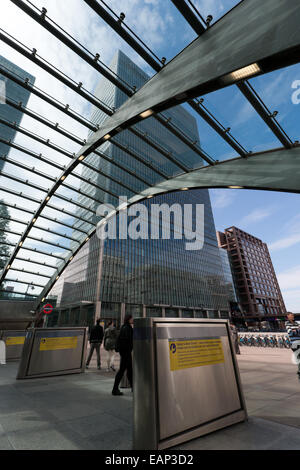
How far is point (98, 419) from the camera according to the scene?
3039mm

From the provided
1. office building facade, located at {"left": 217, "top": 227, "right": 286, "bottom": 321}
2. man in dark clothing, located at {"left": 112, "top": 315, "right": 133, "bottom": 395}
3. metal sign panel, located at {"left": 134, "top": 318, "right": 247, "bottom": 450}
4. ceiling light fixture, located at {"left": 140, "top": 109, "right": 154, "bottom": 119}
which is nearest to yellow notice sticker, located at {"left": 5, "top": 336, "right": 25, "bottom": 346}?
man in dark clothing, located at {"left": 112, "top": 315, "right": 133, "bottom": 395}

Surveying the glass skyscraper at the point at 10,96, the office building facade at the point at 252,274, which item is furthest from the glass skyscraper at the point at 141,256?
the office building facade at the point at 252,274

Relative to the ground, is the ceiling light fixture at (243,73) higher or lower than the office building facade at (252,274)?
lower

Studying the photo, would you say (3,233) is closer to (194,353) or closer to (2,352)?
(2,352)

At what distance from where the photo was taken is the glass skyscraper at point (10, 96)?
7543 millimetres

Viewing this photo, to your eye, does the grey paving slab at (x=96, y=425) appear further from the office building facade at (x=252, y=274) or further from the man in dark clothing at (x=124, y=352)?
the office building facade at (x=252, y=274)

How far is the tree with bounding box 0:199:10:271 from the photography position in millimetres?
16281

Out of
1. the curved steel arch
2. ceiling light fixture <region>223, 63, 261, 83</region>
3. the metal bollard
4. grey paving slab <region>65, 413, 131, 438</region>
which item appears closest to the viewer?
grey paving slab <region>65, 413, 131, 438</region>

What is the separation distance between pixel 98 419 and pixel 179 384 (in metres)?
1.45

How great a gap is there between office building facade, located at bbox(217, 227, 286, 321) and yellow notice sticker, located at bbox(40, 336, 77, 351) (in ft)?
284

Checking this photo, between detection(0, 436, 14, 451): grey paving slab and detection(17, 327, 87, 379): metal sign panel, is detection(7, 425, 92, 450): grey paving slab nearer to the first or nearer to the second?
detection(0, 436, 14, 451): grey paving slab

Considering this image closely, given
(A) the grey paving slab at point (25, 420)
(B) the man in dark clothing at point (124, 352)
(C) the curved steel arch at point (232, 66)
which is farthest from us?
(B) the man in dark clothing at point (124, 352)

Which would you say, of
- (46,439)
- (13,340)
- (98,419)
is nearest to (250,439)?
(98,419)

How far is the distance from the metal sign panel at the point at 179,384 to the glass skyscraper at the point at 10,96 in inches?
382
